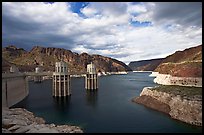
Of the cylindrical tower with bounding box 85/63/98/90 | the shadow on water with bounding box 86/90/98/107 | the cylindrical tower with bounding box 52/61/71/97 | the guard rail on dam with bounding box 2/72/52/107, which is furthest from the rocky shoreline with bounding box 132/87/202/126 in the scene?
the cylindrical tower with bounding box 85/63/98/90

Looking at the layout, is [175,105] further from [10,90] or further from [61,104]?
[10,90]

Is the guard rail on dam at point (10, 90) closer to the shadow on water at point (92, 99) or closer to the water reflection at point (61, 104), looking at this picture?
the water reflection at point (61, 104)

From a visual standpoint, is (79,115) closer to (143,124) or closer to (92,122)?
(92,122)

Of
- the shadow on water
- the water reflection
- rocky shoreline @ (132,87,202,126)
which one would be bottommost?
the water reflection

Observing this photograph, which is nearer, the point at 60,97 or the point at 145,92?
the point at 145,92

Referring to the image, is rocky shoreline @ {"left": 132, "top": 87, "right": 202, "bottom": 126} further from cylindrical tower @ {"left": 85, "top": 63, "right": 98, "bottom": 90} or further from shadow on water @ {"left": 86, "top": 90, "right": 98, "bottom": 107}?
cylindrical tower @ {"left": 85, "top": 63, "right": 98, "bottom": 90}

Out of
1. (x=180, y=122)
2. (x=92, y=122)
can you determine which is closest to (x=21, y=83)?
(x=92, y=122)

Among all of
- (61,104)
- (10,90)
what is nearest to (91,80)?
(61,104)
